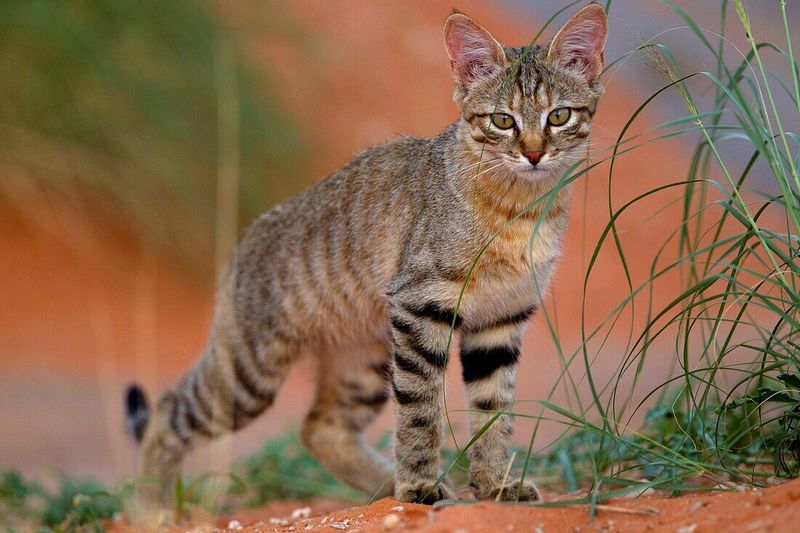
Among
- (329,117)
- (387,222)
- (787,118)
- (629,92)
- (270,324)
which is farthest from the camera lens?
(629,92)

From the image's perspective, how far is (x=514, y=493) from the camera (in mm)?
3590

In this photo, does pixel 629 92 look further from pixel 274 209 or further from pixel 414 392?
pixel 414 392

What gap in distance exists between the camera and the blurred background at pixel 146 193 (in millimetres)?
8414

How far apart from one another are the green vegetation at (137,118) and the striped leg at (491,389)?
537 centimetres

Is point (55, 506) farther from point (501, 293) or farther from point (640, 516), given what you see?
point (640, 516)

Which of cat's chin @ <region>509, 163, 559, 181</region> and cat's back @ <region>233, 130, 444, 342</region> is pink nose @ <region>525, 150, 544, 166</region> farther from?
cat's back @ <region>233, 130, 444, 342</region>

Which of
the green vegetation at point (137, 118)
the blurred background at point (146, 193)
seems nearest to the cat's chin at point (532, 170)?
the blurred background at point (146, 193)

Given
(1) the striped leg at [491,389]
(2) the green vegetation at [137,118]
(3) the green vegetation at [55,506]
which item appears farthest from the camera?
(2) the green vegetation at [137,118]

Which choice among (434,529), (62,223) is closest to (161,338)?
(62,223)

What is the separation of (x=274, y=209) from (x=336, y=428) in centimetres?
120

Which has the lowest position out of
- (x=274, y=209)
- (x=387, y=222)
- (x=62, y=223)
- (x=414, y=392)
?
(x=414, y=392)

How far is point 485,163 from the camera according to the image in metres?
3.55

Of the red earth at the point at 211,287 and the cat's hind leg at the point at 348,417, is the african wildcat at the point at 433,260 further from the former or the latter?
the red earth at the point at 211,287

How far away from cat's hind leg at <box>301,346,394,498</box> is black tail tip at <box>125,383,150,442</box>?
2.94ft
